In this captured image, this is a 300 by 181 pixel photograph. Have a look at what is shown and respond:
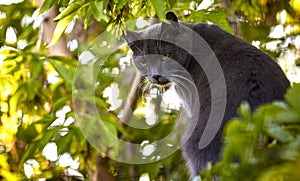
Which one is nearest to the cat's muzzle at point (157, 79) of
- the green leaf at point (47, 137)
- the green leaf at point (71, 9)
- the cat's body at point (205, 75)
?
the cat's body at point (205, 75)

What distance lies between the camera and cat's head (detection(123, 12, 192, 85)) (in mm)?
1917

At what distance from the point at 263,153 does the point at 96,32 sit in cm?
206

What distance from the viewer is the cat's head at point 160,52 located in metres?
1.92

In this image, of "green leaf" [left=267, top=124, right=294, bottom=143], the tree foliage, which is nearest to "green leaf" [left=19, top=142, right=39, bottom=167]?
the tree foliage

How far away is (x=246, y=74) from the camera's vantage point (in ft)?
4.99

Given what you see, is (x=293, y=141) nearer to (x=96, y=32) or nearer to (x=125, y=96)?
(x=125, y=96)

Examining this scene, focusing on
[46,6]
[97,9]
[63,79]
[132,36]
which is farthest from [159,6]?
[63,79]

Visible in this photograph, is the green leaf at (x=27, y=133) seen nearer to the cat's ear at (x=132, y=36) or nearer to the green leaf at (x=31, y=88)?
the green leaf at (x=31, y=88)

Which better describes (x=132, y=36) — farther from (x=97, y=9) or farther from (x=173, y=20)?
(x=97, y=9)

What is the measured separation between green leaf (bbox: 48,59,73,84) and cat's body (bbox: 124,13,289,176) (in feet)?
0.76

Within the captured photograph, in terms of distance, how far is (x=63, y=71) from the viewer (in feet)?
6.32

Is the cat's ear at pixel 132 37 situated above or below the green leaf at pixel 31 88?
above

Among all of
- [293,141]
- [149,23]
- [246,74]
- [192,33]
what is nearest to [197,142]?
[246,74]

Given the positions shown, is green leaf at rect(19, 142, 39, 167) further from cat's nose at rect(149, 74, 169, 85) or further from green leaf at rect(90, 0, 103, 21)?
green leaf at rect(90, 0, 103, 21)
